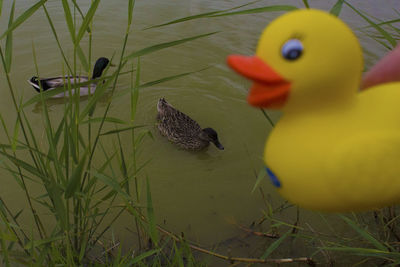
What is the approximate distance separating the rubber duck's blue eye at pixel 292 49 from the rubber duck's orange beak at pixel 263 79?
0.05 metres

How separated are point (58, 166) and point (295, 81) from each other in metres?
0.98

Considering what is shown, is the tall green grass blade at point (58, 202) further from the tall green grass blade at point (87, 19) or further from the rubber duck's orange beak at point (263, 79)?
the rubber duck's orange beak at point (263, 79)

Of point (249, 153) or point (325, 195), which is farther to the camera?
A: point (249, 153)

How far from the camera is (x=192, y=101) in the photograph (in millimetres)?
3777

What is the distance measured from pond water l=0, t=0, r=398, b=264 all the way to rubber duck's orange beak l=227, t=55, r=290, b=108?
158 centimetres

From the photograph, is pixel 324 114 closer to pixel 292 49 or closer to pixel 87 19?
pixel 292 49

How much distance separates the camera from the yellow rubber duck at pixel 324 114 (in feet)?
2.51

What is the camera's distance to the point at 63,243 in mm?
1626

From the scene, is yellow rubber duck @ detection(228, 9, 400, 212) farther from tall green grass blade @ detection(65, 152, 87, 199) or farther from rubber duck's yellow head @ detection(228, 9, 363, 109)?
tall green grass blade @ detection(65, 152, 87, 199)

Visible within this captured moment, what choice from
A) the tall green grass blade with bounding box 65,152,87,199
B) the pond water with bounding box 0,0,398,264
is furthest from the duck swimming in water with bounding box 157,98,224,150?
the tall green grass blade with bounding box 65,152,87,199

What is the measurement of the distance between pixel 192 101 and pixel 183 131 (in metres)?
0.74

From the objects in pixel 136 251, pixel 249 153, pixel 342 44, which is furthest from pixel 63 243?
pixel 249 153

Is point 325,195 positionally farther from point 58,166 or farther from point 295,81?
point 58,166

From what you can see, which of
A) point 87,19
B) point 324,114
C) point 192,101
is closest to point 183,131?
point 192,101
